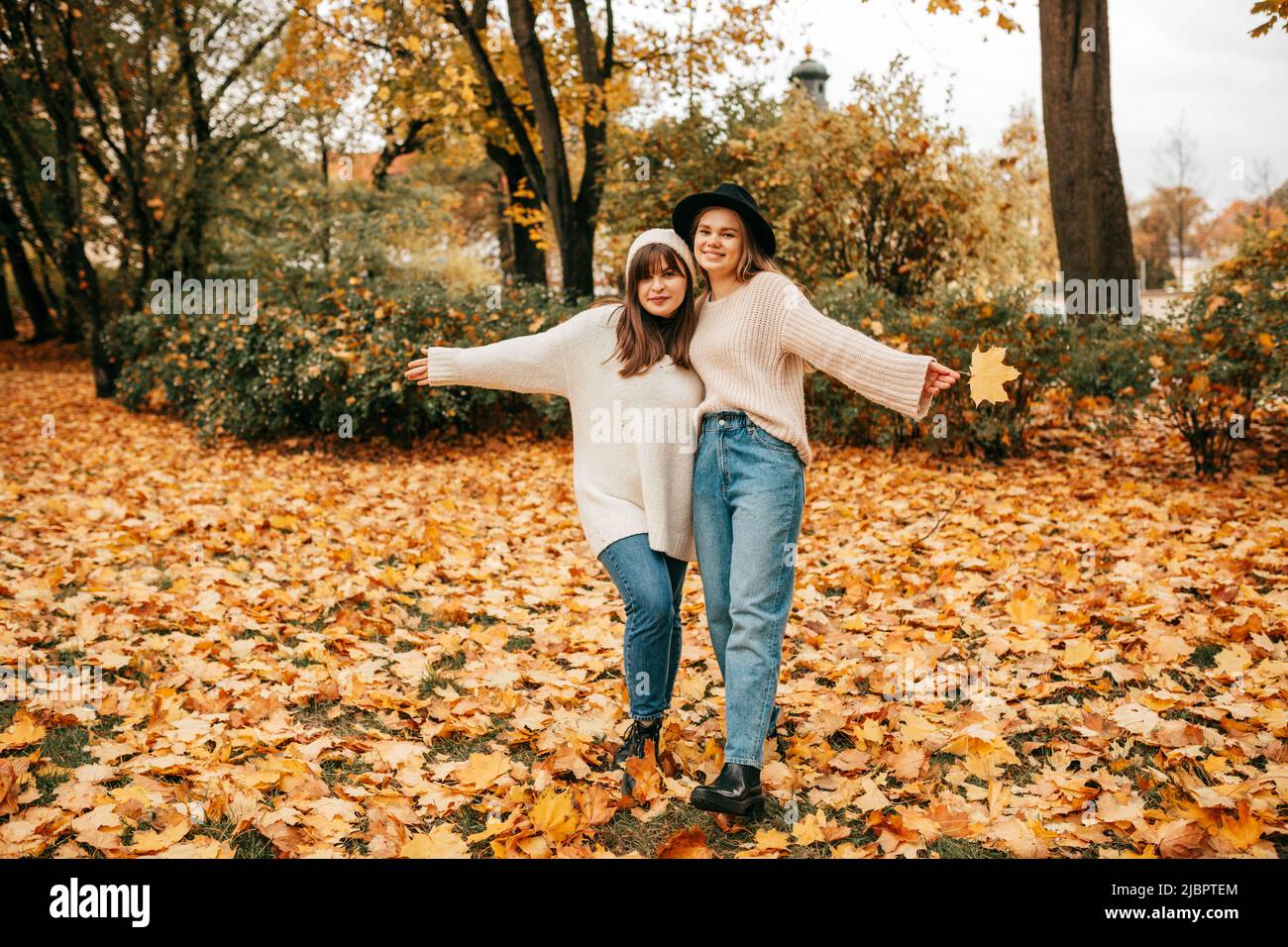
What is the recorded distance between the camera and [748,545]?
3.00 m

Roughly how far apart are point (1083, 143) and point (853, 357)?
7312mm

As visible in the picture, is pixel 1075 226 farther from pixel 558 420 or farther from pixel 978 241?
pixel 558 420

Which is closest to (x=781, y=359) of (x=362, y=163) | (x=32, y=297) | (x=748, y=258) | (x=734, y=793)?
(x=748, y=258)

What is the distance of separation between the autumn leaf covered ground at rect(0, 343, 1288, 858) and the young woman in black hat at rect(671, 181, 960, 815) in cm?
39

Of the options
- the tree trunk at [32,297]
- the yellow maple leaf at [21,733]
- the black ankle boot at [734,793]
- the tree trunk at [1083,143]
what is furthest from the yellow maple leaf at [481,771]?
the tree trunk at [32,297]

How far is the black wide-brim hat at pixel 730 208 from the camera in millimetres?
3135

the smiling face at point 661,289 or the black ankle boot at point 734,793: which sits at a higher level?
the smiling face at point 661,289

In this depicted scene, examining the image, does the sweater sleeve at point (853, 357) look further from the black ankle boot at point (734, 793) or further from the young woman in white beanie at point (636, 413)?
the black ankle boot at point (734, 793)

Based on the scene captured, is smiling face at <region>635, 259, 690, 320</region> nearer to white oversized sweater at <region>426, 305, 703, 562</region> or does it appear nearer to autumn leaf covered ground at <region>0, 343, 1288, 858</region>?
white oversized sweater at <region>426, 305, 703, 562</region>

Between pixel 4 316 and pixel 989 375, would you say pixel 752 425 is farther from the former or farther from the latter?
pixel 4 316

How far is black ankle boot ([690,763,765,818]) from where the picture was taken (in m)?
2.92

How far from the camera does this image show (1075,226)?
896 centimetres

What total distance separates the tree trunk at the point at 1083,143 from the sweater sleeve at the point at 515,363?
7186 mm
